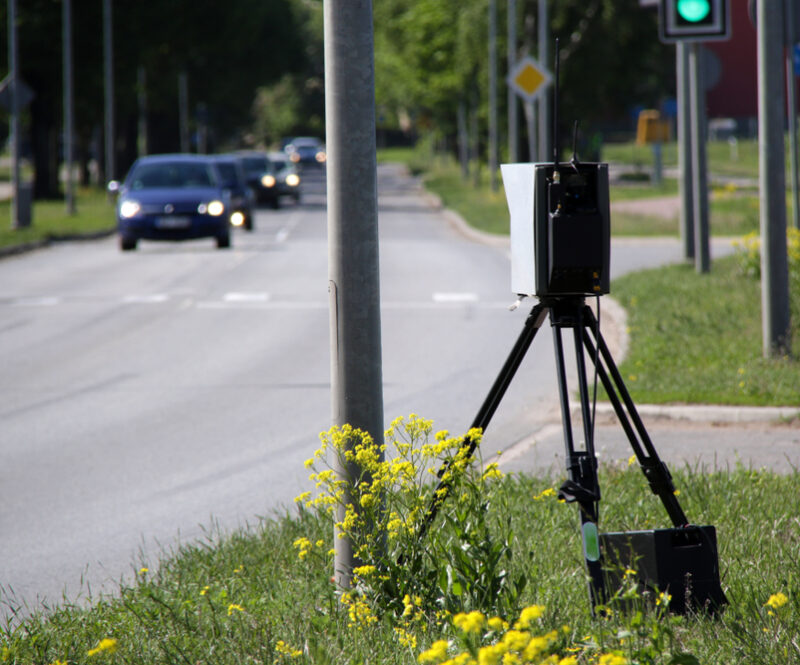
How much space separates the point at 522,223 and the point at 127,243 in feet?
73.6

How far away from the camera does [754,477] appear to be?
6785 millimetres

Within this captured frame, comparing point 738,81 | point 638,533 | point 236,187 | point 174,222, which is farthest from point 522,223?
point 738,81

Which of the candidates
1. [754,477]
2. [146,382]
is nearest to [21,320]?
[146,382]

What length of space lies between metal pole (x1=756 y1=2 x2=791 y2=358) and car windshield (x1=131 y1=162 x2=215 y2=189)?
1694 cm

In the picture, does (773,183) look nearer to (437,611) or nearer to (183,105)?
(437,611)

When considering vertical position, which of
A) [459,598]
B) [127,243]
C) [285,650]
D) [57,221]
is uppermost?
[57,221]

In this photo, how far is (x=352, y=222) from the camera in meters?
4.78

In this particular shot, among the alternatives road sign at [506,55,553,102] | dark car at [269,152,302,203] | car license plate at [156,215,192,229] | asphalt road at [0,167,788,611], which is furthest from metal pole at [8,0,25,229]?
dark car at [269,152,302,203]

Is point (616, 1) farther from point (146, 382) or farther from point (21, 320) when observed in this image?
point (146, 382)

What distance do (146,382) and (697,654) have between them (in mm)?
8015

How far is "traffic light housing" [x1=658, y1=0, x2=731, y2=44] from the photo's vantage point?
444 inches

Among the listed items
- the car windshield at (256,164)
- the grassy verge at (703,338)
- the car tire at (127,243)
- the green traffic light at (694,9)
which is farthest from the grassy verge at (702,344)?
the car windshield at (256,164)

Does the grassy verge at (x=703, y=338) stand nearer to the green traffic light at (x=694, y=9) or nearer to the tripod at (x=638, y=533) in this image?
the green traffic light at (x=694, y=9)

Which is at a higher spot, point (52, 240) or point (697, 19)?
point (697, 19)
